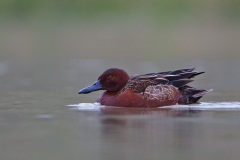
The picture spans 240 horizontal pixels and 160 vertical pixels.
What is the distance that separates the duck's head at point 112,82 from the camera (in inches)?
471

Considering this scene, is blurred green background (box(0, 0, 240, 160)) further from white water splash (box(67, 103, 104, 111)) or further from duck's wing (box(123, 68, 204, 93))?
duck's wing (box(123, 68, 204, 93))

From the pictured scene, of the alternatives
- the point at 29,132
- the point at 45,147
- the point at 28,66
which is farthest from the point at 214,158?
the point at 28,66

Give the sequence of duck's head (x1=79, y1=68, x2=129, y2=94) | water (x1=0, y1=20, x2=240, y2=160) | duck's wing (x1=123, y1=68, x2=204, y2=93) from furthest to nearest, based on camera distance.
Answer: duck's head (x1=79, y1=68, x2=129, y2=94) < duck's wing (x1=123, y1=68, x2=204, y2=93) < water (x1=0, y1=20, x2=240, y2=160)

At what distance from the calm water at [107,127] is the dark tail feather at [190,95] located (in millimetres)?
156

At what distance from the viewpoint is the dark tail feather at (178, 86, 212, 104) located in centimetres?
1211

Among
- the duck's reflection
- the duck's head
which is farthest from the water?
the duck's head

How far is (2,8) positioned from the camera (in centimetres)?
2539

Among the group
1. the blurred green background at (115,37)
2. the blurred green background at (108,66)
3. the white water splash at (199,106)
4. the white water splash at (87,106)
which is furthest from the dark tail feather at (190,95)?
the blurred green background at (115,37)

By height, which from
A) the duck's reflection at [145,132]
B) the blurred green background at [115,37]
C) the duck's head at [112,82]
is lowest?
the duck's reflection at [145,132]

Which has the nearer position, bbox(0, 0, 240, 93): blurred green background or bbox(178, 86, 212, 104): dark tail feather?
bbox(178, 86, 212, 104): dark tail feather

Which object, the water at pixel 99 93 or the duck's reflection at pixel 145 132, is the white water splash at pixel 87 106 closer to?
the water at pixel 99 93

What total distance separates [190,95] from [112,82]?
1023 mm

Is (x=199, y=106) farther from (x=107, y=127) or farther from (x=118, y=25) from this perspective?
(x=118, y=25)

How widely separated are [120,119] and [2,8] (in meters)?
15.2
